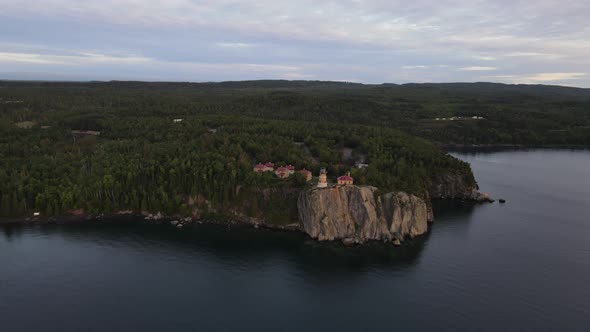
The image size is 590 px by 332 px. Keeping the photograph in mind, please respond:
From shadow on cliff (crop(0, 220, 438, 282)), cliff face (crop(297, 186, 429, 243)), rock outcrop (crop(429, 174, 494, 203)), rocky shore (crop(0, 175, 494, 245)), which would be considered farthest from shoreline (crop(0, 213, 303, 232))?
rock outcrop (crop(429, 174, 494, 203))

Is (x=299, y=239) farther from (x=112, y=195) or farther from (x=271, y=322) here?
(x=112, y=195)

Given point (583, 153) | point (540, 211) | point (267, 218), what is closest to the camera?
point (267, 218)

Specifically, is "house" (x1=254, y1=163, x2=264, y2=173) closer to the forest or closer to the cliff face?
the forest

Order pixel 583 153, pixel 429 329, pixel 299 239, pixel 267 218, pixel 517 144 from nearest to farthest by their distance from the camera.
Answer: pixel 429 329 → pixel 299 239 → pixel 267 218 → pixel 583 153 → pixel 517 144

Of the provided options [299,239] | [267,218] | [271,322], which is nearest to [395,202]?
[299,239]

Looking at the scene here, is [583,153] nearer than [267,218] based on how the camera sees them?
No

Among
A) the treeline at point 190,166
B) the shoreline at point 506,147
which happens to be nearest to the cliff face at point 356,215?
the treeline at point 190,166

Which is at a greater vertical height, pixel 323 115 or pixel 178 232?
pixel 323 115
